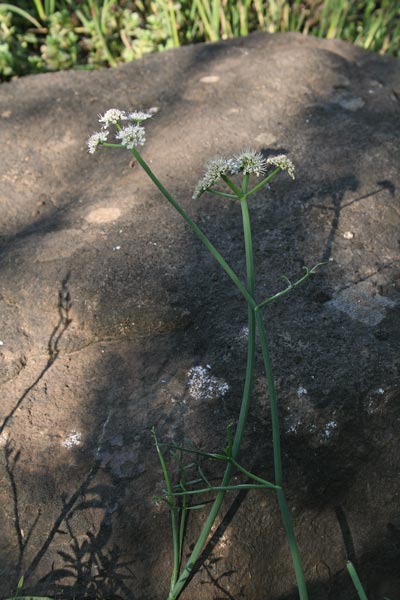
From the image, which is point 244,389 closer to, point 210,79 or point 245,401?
point 245,401

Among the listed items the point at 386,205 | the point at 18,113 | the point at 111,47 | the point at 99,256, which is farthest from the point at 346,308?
the point at 111,47

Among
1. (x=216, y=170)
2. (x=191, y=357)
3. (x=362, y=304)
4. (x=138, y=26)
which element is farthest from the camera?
(x=138, y=26)

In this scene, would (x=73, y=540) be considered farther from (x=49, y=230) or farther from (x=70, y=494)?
(x=49, y=230)

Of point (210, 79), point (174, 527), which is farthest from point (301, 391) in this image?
point (210, 79)

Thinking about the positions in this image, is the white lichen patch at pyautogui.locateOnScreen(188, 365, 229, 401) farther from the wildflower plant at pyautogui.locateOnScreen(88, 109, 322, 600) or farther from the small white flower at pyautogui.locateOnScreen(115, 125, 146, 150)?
the small white flower at pyautogui.locateOnScreen(115, 125, 146, 150)

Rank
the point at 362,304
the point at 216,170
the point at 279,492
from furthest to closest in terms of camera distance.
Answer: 1. the point at 362,304
2. the point at 216,170
3. the point at 279,492

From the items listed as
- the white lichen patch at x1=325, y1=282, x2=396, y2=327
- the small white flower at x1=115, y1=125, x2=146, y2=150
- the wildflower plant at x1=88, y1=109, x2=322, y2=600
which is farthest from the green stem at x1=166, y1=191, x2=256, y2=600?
the white lichen patch at x1=325, y1=282, x2=396, y2=327
